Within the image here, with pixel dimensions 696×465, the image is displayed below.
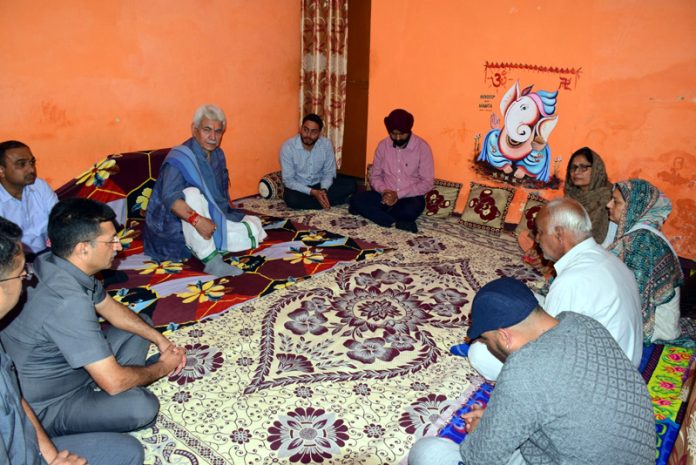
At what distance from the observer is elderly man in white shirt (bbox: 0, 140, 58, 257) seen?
131 inches

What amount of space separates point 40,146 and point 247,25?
8.42ft

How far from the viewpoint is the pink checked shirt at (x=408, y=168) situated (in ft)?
17.6

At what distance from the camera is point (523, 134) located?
508 cm

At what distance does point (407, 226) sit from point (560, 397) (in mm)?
3658

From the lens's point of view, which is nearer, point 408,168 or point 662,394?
point 662,394

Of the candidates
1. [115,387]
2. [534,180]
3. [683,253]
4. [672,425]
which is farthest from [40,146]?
[683,253]

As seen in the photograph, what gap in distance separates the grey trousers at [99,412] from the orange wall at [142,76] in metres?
2.95

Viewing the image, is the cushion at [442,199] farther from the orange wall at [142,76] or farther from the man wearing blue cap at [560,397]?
the man wearing blue cap at [560,397]

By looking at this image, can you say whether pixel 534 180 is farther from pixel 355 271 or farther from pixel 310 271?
pixel 310 271

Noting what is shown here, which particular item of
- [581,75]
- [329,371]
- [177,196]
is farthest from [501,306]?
[581,75]

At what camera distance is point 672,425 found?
2.49m

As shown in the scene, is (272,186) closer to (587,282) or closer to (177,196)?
(177,196)

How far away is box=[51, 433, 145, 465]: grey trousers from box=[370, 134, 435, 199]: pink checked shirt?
377 cm

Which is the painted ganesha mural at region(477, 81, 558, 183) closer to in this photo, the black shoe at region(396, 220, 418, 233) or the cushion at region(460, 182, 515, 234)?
the cushion at region(460, 182, 515, 234)
